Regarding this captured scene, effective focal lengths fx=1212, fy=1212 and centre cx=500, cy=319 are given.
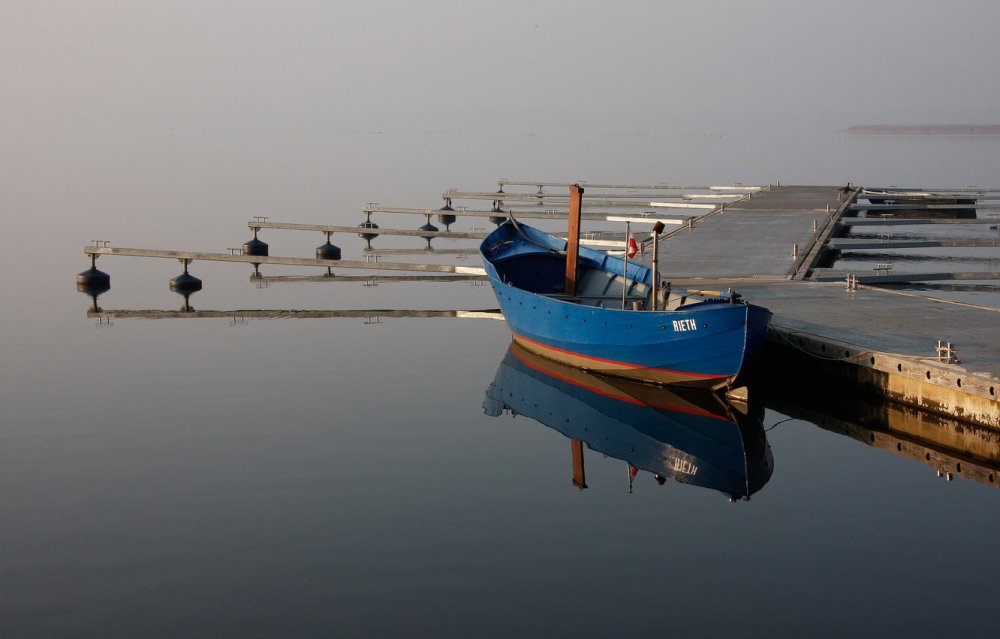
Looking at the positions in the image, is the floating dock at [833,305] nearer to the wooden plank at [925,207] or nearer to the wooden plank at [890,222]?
the wooden plank at [890,222]

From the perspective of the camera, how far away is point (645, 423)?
68.7 feet

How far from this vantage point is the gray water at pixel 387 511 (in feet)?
42.6

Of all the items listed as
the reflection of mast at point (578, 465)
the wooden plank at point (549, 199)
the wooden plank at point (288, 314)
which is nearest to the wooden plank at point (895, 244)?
the wooden plank at point (288, 314)

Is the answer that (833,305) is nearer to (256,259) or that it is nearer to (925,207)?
(256,259)

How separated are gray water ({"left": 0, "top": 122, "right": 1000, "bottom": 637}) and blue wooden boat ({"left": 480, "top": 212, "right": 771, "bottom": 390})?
138 centimetres

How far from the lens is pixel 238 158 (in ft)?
338

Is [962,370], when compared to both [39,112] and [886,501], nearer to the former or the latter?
[886,501]

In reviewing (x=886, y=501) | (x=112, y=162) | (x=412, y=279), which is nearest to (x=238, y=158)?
(x=112, y=162)

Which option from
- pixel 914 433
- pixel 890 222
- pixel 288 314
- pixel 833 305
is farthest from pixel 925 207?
pixel 914 433

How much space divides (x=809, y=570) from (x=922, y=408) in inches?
245

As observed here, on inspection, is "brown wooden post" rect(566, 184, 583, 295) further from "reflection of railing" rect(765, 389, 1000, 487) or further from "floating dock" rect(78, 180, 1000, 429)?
"reflection of railing" rect(765, 389, 1000, 487)

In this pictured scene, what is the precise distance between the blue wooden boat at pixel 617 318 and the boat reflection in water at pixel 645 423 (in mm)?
377

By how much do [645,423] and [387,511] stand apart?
6.33 m

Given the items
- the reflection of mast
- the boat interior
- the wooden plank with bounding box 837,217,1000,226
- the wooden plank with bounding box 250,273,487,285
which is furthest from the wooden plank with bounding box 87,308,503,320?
the wooden plank with bounding box 837,217,1000,226
